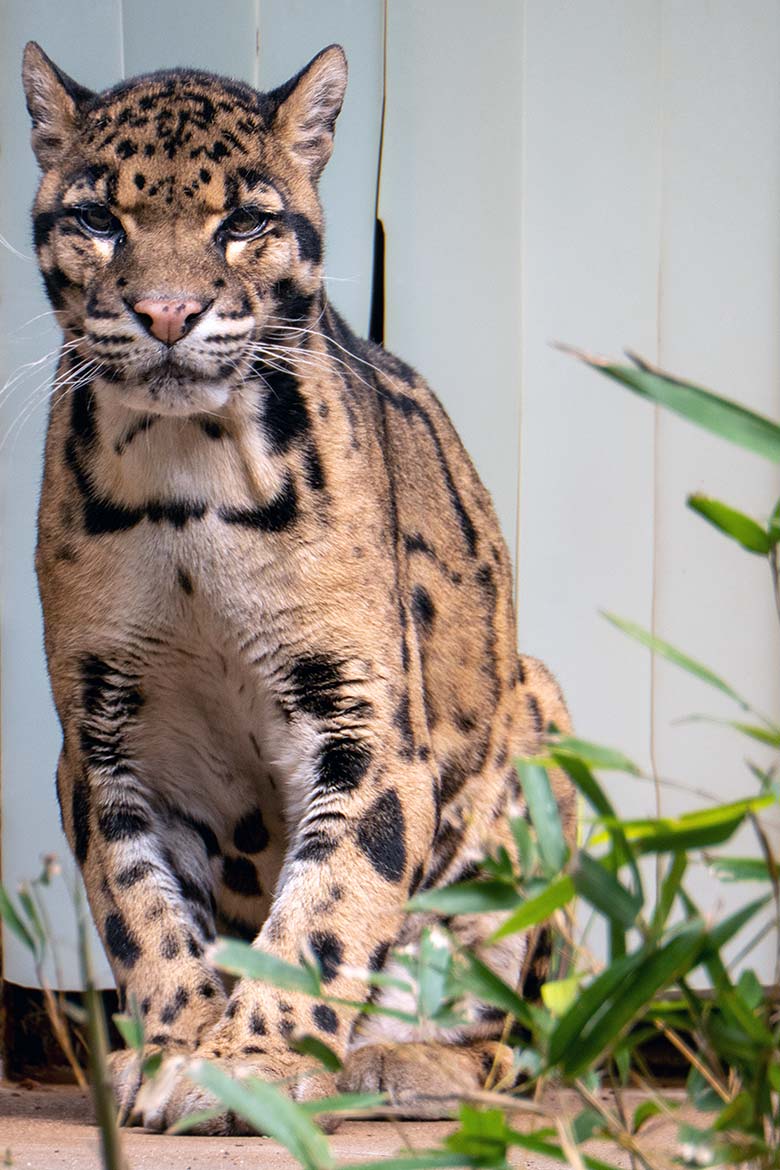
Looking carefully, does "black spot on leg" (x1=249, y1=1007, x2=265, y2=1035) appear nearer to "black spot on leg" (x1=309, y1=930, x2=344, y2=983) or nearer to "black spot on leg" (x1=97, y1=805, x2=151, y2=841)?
"black spot on leg" (x1=309, y1=930, x2=344, y2=983)

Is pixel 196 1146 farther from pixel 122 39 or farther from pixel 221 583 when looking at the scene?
pixel 122 39

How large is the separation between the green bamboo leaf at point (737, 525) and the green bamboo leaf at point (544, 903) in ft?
0.97

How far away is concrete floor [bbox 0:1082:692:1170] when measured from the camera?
6.97ft

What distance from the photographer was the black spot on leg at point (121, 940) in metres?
2.76

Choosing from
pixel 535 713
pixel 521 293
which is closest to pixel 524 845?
pixel 535 713

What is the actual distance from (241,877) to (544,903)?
1980 mm

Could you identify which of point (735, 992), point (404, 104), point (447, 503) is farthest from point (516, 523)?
point (735, 992)

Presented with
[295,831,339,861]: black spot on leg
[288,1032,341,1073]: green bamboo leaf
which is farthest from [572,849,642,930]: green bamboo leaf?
[295,831,339,861]: black spot on leg

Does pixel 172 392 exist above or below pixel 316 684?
above

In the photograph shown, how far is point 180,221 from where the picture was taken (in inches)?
101

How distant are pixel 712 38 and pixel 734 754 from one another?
1.69m

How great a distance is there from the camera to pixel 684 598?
3787 millimetres

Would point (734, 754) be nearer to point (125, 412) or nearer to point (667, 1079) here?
point (667, 1079)

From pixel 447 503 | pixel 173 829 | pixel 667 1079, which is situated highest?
pixel 447 503
